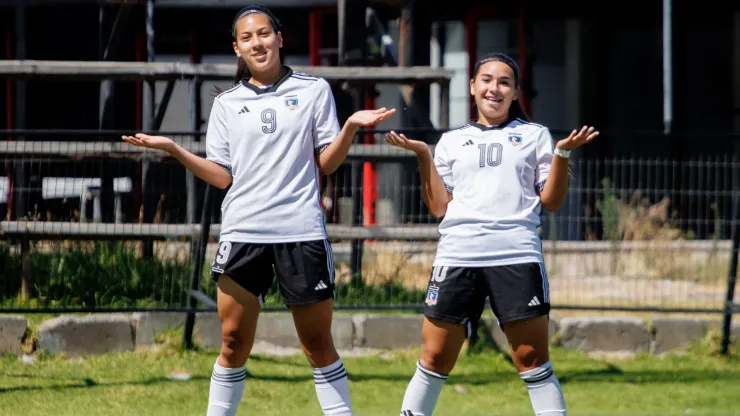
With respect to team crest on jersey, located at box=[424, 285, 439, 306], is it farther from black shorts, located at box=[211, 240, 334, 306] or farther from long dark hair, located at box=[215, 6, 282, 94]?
long dark hair, located at box=[215, 6, 282, 94]

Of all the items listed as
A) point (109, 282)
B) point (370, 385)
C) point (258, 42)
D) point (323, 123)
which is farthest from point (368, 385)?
point (258, 42)

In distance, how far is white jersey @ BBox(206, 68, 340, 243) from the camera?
4883mm

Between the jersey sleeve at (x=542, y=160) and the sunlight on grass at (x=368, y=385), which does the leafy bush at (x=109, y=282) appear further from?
the jersey sleeve at (x=542, y=160)

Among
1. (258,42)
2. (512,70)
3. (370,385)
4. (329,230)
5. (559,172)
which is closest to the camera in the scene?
(559,172)

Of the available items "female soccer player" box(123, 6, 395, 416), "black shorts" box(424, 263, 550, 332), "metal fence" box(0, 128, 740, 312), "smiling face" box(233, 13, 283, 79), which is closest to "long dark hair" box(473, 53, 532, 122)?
"female soccer player" box(123, 6, 395, 416)

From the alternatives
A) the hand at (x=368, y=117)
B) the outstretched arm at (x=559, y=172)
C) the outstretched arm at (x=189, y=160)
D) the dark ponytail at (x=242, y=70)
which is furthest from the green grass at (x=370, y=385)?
the hand at (x=368, y=117)

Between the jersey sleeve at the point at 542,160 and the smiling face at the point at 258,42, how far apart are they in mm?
1196

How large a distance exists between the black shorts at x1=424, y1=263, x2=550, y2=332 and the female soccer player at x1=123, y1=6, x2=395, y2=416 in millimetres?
478

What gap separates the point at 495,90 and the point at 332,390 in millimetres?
1475

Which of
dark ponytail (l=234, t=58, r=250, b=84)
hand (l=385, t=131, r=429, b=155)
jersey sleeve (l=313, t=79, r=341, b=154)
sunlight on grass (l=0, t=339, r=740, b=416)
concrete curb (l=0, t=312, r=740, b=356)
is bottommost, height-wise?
sunlight on grass (l=0, t=339, r=740, b=416)

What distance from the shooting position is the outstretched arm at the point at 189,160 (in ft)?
15.9

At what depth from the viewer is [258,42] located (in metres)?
4.92

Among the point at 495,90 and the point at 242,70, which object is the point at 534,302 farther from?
the point at 242,70

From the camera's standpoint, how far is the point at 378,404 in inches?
269
